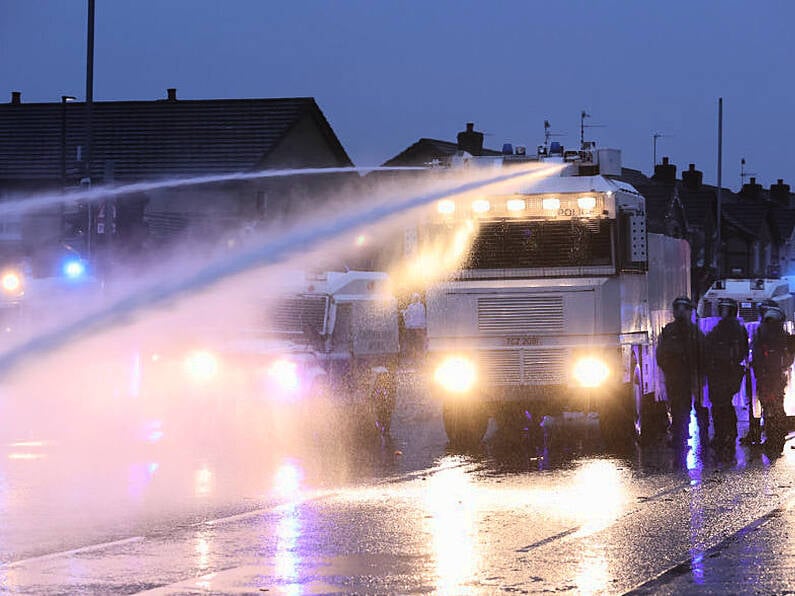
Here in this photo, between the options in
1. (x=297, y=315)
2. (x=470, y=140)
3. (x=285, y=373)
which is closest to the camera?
(x=285, y=373)

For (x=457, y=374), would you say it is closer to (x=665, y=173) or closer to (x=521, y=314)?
(x=521, y=314)

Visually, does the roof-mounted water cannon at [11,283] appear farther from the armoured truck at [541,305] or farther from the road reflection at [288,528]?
the road reflection at [288,528]

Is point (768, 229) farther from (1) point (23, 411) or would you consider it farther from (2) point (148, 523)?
(2) point (148, 523)

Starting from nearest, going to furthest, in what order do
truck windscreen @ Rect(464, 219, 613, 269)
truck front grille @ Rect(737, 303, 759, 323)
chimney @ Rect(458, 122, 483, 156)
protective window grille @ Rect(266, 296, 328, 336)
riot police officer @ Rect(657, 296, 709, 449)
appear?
1. truck windscreen @ Rect(464, 219, 613, 269)
2. riot police officer @ Rect(657, 296, 709, 449)
3. protective window grille @ Rect(266, 296, 328, 336)
4. truck front grille @ Rect(737, 303, 759, 323)
5. chimney @ Rect(458, 122, 483, 156)

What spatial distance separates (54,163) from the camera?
63469mm

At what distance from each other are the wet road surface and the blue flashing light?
821 cm

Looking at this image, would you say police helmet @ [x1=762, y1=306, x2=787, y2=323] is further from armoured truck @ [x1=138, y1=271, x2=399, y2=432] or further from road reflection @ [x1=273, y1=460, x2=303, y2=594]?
road reflection @ [x1=273, y1=460, x2=303, y2=594]

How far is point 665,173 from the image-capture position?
94.5 meters

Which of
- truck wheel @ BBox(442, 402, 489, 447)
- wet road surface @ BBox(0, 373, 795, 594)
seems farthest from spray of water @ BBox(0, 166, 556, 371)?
wet road surface @ BBox(0, 373, 795, 594)

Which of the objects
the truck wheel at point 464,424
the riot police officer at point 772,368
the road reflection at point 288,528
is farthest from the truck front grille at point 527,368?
the road reflection at point 288,528

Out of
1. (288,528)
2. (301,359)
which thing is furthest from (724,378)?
(288,528)

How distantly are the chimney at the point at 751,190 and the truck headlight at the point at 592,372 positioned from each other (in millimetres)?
101613

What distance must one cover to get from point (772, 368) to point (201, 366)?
21.8 ft

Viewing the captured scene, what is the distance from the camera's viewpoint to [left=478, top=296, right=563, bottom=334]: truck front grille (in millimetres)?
18703
